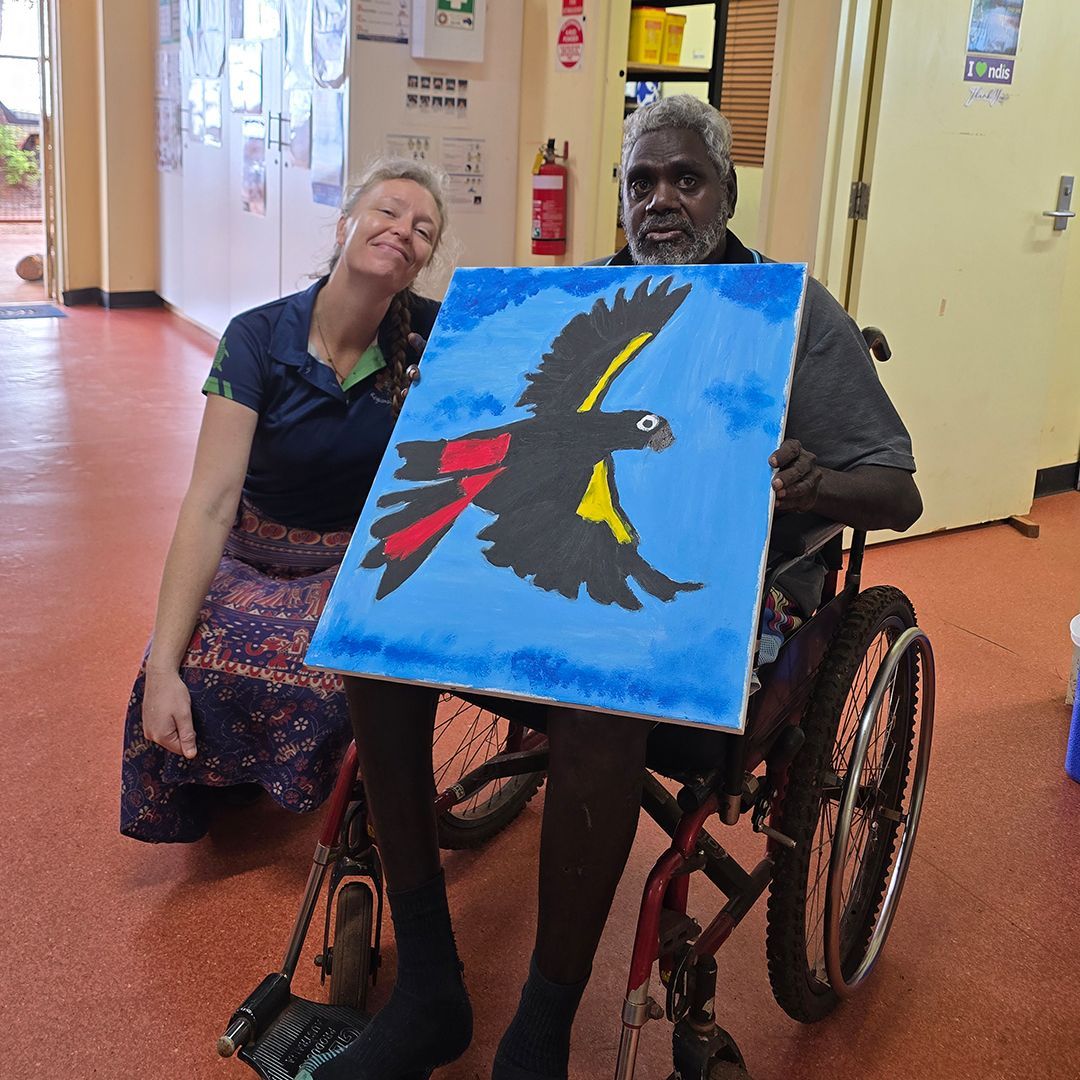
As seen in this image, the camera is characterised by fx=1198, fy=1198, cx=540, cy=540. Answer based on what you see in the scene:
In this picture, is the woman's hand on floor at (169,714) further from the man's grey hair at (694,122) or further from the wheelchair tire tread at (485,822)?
the man's grey hair at (694,122)

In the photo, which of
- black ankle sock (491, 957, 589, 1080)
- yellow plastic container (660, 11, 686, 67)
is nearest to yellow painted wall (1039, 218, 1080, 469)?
yellow plastic container (660, 11, 686, 67)

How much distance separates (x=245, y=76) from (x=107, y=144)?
81.8 inches

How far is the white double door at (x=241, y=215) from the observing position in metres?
4.74

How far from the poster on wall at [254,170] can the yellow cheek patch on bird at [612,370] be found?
4029 mm

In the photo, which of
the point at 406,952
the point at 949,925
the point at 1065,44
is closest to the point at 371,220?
the point at 406,952

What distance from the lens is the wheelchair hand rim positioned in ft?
4.60

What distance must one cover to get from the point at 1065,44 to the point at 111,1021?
3610 mm

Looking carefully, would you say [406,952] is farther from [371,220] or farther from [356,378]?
[371,220]

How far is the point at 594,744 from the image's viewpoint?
1275 mm

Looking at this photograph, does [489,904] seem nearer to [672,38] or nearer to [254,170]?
[672,38]

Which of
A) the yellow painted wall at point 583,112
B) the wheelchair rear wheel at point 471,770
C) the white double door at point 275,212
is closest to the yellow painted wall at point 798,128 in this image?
the yellow painted wall at point 583,112

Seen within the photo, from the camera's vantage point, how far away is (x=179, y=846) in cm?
202

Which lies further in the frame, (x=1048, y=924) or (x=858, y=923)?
(x=1048, y=924)

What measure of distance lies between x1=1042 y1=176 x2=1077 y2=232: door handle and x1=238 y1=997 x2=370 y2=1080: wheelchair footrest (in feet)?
10.7
